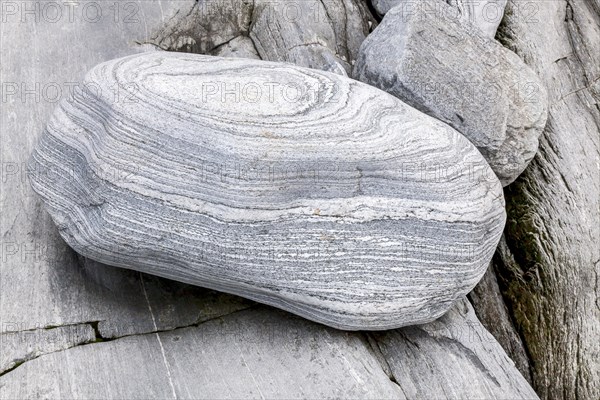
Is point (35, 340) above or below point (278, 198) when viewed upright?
below

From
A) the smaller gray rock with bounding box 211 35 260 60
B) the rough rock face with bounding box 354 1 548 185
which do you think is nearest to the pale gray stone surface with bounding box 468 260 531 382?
the rough rock face with bounding box 354 1 548 185

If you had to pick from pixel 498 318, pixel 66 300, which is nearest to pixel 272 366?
pixel 66 300

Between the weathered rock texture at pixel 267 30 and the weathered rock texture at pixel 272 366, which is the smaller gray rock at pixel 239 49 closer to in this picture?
the weathered rock texture at pixel 267 30

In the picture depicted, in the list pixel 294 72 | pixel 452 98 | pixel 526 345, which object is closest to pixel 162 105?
pixel 294 72

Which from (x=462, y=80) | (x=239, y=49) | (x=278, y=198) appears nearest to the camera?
(x=278, y=198)

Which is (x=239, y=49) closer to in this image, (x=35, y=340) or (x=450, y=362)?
Result: (x=35, y=340)

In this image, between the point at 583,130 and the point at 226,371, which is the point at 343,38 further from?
the point at 226,371

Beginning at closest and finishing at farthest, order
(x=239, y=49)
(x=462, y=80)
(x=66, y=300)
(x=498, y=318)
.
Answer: (x=66, y=300)
(x=462, y=80)
(x=498, y=318)
(x=239, y=49)

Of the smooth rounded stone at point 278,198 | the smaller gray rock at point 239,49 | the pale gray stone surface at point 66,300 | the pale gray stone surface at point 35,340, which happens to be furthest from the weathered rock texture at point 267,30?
the pale gray stone surface at point 35,340
